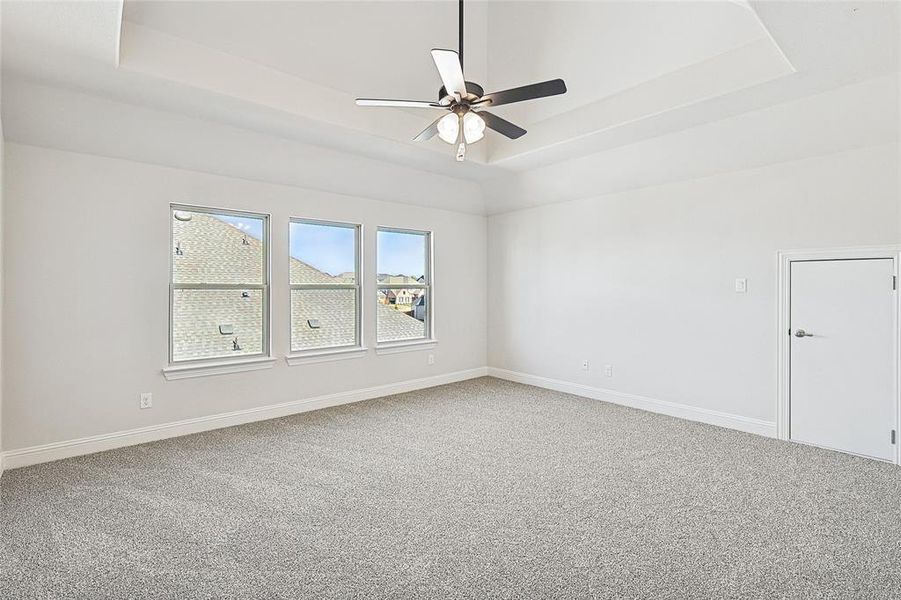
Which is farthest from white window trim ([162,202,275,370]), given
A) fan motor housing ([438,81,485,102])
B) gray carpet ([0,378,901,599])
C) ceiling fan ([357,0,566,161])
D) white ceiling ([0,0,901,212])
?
fan motor housing ([438,81,485,102])

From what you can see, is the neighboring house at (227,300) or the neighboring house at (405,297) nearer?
the neighboring house at (227,300)

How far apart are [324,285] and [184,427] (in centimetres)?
197

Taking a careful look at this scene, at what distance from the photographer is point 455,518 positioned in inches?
107

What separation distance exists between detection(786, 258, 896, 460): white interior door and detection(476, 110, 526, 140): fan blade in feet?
9.24

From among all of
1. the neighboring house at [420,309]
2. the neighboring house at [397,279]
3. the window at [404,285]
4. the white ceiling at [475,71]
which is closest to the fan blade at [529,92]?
the white ceiling at [475,71]

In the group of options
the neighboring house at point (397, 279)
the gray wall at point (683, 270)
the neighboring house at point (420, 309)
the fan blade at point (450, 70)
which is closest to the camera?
the fan blade at point (450, 70)

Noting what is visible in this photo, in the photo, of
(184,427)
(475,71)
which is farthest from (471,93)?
(184,427)

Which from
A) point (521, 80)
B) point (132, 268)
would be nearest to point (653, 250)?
point (521, 80)

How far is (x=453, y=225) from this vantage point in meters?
6.50

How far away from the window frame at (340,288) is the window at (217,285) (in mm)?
256

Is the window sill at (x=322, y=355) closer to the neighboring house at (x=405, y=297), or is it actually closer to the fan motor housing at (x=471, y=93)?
the neighboring house at (x=405, y=297)

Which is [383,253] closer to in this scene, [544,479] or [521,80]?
[521,80]

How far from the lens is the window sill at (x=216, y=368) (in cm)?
421

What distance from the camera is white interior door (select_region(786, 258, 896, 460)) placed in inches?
143
